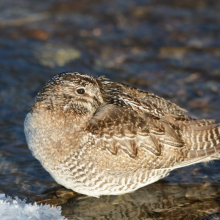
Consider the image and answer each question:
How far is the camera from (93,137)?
27.4ft

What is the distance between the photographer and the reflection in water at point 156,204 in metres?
8.78

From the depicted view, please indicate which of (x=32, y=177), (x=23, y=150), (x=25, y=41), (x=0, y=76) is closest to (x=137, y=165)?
(x=32, y=177)

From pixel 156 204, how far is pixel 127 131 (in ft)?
5.07

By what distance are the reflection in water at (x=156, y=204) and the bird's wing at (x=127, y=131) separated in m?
1.02

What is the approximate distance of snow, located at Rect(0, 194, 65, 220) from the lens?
8.02 meters

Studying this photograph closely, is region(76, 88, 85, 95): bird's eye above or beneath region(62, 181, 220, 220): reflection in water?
above

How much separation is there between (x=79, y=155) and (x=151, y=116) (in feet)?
4.36

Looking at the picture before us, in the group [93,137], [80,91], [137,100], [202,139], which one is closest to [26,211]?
[93,137]

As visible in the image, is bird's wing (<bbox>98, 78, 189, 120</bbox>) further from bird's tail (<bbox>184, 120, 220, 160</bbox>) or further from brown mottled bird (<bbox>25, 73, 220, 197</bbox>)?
bird's tail (<bbox>184, 120, 220, 160</bbox>)

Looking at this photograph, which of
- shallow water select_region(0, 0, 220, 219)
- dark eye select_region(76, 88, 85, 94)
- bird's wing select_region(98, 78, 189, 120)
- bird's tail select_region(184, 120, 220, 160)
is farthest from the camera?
shallow water select_region(0, 0, 220, 219)

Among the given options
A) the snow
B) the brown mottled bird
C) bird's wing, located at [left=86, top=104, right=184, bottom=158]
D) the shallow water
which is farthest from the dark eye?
the shallow water

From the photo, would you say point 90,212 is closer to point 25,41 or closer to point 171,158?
point 171,158

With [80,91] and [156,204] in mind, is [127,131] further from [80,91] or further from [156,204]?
[156,204]

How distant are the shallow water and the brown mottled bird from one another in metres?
0.93
